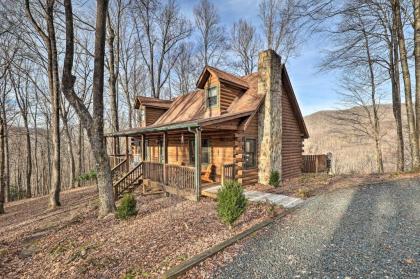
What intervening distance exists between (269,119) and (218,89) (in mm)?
3280

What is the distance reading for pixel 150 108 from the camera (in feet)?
57.9

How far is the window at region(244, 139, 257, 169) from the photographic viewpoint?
34.3ft

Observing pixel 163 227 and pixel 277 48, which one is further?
pixel 277 48

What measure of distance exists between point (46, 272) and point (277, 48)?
23567 mm

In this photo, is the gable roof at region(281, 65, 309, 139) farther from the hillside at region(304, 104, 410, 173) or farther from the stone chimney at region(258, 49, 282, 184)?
the hillside at region(304, 104, 410, 173)

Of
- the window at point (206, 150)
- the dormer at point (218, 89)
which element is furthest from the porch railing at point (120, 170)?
the dormer at point (218, 89)

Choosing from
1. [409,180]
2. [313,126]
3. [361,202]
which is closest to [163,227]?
[361,202]

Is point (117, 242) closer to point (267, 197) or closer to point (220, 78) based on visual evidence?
point (267, 197)

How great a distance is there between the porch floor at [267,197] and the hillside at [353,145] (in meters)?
15.4

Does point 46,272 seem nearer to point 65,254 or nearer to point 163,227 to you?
point 65,254

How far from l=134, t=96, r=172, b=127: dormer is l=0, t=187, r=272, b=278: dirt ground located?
414 inches

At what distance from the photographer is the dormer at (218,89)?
1138 centimetres

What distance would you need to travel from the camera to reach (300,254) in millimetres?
3943

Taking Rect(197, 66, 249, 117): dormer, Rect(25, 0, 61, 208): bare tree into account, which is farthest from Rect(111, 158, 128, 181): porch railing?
Rect(197, 66, 249, 117): dormer
